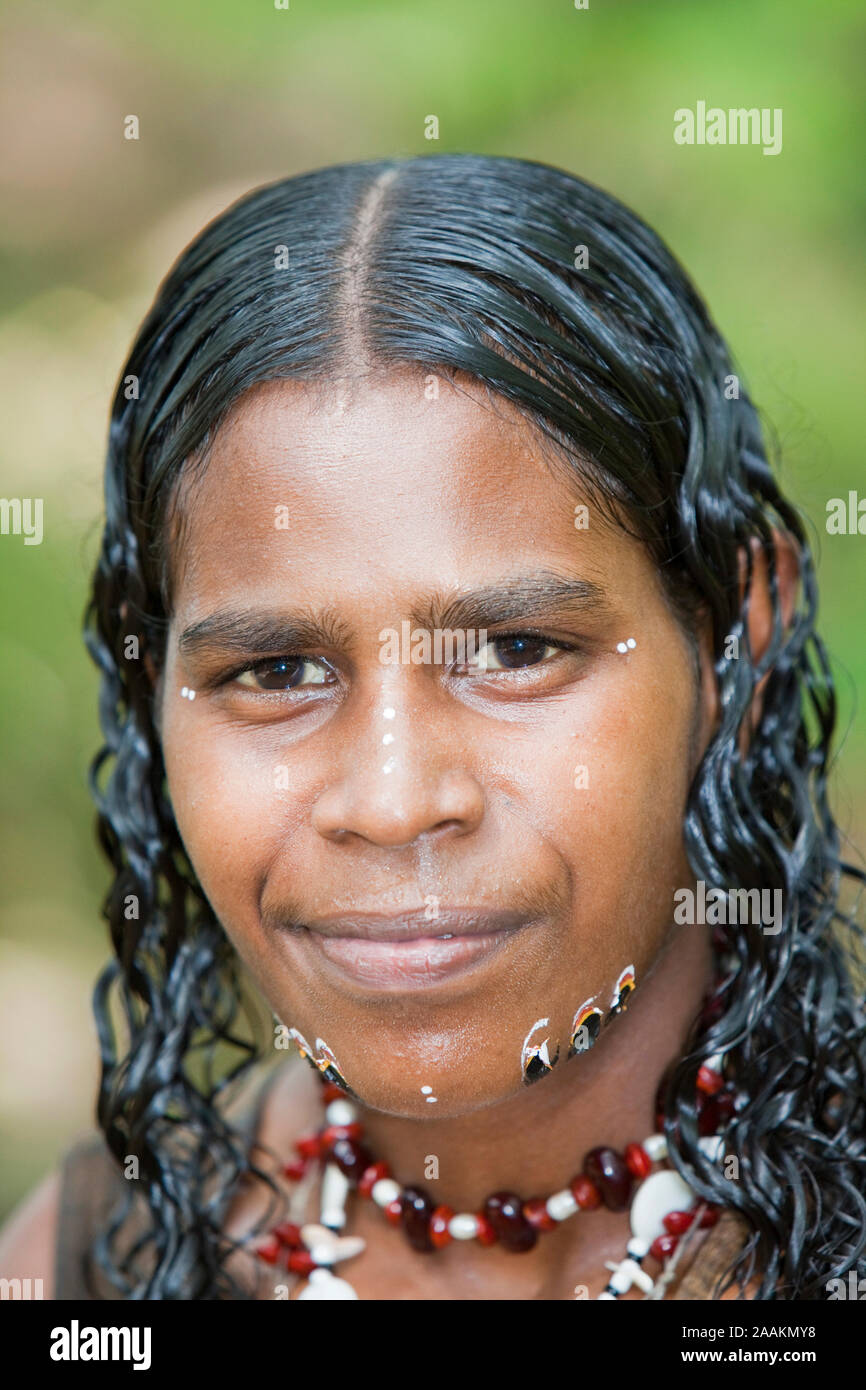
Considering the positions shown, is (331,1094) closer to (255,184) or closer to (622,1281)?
(622,1281)

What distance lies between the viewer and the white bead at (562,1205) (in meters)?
1.94

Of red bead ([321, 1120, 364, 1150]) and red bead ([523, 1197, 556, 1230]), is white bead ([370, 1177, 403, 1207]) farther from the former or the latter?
red bead ([523, 1197, 556, 1230])

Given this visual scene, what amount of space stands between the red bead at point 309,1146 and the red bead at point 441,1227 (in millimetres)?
266

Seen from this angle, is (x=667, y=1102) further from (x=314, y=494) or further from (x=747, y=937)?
(x=314, y=494)

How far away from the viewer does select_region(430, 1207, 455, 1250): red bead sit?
2.00m

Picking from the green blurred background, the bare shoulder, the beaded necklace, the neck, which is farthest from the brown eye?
the green blurred background

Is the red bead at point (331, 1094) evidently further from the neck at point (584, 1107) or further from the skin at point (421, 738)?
the skin at point (421, 738)

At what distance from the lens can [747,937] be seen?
1884 mm

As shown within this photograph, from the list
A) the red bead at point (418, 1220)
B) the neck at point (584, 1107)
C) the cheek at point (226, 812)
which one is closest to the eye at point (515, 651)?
the cheek at point (226, 812)

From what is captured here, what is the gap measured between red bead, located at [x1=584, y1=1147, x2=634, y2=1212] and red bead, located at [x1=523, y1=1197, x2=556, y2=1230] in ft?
0.28

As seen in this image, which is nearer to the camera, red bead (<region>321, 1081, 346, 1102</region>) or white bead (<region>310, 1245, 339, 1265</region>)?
white bead (<region>310, 1245, 339, 1265</region>)

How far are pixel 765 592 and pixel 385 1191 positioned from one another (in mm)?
1052

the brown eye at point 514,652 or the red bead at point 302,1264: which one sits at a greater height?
the brown eye at point 514,652

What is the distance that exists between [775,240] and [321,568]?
215cm
